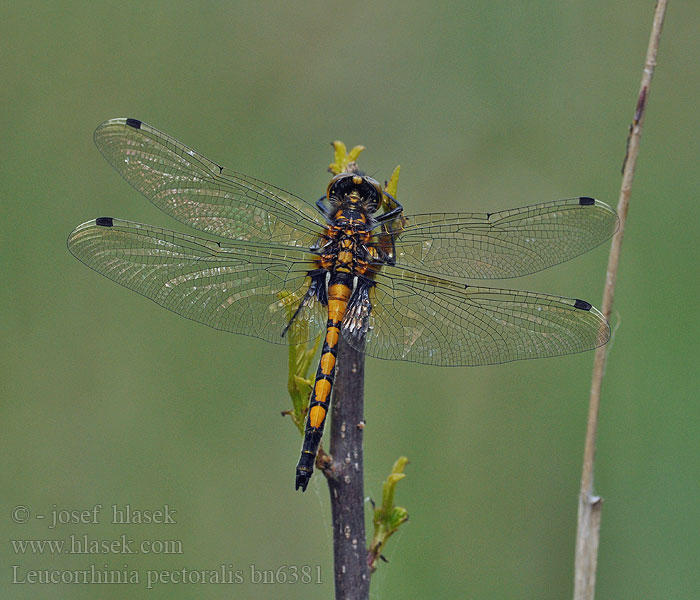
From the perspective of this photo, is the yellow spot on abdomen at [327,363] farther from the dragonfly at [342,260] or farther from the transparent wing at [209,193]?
the transparent wing at [209,193]

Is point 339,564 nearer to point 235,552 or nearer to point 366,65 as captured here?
point 235,552

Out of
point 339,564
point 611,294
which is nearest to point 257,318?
point 339,564

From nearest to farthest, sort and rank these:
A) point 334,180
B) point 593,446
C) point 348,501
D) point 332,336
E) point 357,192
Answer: point 348,501 → point 593,446 → point 332,336 → point 334,180 → point 357,192

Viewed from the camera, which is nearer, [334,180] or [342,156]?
[342,156]

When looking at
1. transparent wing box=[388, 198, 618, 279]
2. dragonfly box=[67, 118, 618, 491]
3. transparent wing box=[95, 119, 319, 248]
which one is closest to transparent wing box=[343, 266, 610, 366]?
dragonfly box=[67, 118, 618, 491]

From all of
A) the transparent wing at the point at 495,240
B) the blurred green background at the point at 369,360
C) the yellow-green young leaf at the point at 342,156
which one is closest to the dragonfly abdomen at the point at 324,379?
the transparent wing at the point at 495,240

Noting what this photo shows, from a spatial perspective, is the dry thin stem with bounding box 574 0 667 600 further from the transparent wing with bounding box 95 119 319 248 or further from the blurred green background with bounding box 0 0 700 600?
the transparent wing with bounding box 95 119 319 248

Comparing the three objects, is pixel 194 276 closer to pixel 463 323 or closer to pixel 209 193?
pixel 209 193

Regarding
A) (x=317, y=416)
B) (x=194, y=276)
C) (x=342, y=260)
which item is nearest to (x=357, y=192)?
(x=342, y=260)
